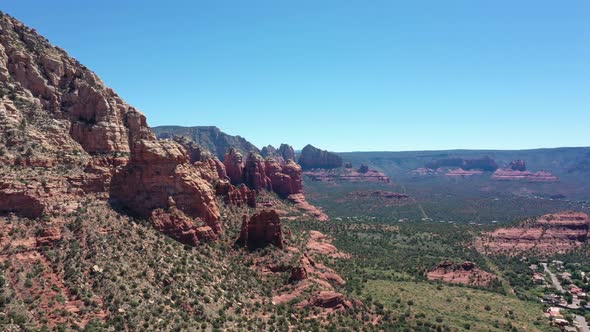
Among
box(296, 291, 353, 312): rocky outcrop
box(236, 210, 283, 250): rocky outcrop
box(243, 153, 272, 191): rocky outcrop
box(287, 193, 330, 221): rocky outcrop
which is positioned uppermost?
box(243, 153, 272, 191): rocky outcrop

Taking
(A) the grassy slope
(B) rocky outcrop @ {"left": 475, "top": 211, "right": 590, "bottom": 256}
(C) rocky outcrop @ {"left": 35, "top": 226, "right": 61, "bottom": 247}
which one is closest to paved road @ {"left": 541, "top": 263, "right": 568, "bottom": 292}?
(B) rocky outcrop @ {"left": 475, "top": 211, "right": 590, "bottom": 256}

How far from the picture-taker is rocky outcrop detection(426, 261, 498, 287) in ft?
325

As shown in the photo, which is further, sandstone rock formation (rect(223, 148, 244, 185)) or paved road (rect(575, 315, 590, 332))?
sandstone rock formation (rect(223, 148, 244, 185))

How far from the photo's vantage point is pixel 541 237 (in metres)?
143

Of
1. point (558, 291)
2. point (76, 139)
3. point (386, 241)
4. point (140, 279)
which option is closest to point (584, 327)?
point (558, 291)

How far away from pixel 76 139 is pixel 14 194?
55.1 feet

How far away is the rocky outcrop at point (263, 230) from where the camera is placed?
81.2 metres

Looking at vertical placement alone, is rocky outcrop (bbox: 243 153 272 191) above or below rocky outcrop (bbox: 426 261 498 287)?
above

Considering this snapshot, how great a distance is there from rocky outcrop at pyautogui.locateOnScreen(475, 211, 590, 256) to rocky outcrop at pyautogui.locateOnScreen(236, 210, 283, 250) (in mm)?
83646

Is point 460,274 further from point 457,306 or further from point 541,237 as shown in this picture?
point 541,237

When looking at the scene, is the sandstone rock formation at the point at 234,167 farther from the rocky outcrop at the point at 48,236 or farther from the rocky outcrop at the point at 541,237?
the rocky outcrop at the point at 48,236

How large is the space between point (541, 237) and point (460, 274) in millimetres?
61035

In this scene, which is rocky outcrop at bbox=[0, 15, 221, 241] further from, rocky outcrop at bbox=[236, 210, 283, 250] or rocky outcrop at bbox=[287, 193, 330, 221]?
rocky outcrop at bbox=[287, 193, 330, 221]

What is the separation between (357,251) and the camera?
383ft
